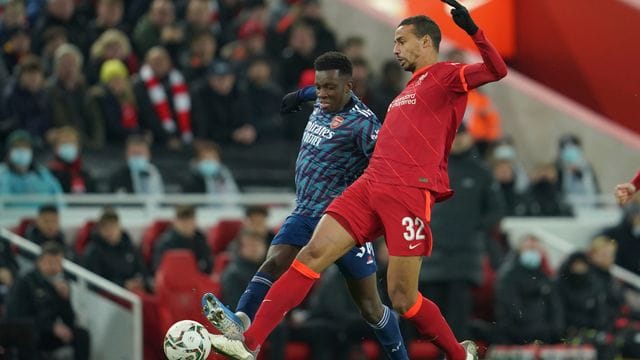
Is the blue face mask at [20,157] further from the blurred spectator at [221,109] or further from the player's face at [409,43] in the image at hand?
the player's face at [409,43]

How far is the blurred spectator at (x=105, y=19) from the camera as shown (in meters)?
16.2

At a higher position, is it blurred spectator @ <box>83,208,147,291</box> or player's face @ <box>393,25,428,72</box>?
player's face @ <box>393,25,428,72</box>

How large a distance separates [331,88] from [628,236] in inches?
303

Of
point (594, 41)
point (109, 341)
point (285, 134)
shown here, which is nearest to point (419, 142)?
point (109, 341)

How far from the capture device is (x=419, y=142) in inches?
349

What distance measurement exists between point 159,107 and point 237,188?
1130 mm

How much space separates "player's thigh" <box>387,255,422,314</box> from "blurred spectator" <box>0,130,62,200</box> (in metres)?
5.59

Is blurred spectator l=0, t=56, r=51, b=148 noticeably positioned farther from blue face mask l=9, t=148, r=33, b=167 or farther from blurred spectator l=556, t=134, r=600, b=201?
blurred spectator l=556, t=134, r=600, b=201

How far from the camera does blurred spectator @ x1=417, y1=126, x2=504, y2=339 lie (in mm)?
13125

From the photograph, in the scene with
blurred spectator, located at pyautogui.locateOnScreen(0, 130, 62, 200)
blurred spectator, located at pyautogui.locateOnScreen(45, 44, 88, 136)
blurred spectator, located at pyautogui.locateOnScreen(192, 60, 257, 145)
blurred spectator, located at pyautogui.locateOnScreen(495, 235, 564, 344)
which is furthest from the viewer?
blurred spectator, located at pyautogui.locateOnScreen(192, 60, 257, 145)

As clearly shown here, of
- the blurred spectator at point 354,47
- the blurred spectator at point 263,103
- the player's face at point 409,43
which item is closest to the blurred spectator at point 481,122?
the blurred spectator at point 354,47

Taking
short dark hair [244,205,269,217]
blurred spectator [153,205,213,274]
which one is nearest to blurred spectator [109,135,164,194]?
blurred spectator [153,205,213,274]

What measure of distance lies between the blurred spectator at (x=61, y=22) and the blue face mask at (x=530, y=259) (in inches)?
202

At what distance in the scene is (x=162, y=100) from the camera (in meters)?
15.4
